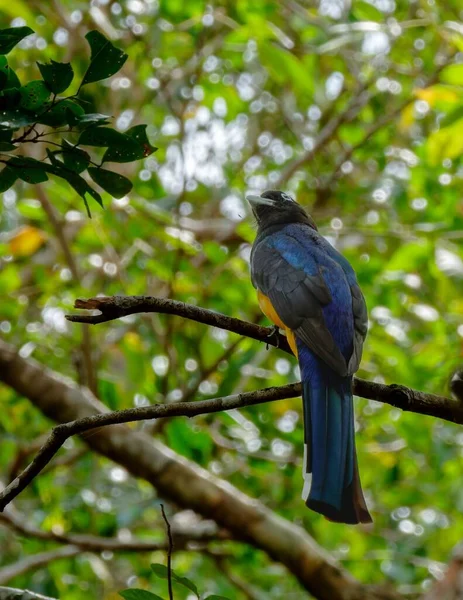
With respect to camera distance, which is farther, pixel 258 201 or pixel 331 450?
pixel 258 201

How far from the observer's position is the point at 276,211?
14.6ft

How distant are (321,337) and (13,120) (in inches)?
54.1

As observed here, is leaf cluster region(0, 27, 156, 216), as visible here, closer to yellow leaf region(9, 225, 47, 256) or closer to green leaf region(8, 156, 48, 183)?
green leaf region(8, 156, 48, 183)

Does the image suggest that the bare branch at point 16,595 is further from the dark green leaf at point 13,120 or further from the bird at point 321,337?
the dark green leaf at point 13,120

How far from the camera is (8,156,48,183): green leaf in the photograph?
7.16ft

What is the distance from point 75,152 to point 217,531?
306 centimetres

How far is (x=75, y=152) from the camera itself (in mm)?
2219

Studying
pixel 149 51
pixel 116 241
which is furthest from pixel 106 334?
pixel 149 51

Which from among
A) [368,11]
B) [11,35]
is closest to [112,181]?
[11,35]

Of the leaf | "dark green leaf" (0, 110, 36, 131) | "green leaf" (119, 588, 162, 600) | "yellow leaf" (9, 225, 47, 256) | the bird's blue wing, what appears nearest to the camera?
"green leaf" (119, 588, 162, 600)

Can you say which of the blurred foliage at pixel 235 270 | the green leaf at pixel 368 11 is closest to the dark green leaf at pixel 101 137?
the blurred foliage at pixel 235 270

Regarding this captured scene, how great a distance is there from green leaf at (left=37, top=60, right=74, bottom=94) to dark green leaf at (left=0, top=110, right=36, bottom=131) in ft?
0.30

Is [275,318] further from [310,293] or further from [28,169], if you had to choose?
[28,169]


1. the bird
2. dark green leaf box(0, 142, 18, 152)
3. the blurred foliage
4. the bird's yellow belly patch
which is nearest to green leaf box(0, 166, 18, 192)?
dark green leaf box(0, 142, 18, 152)
